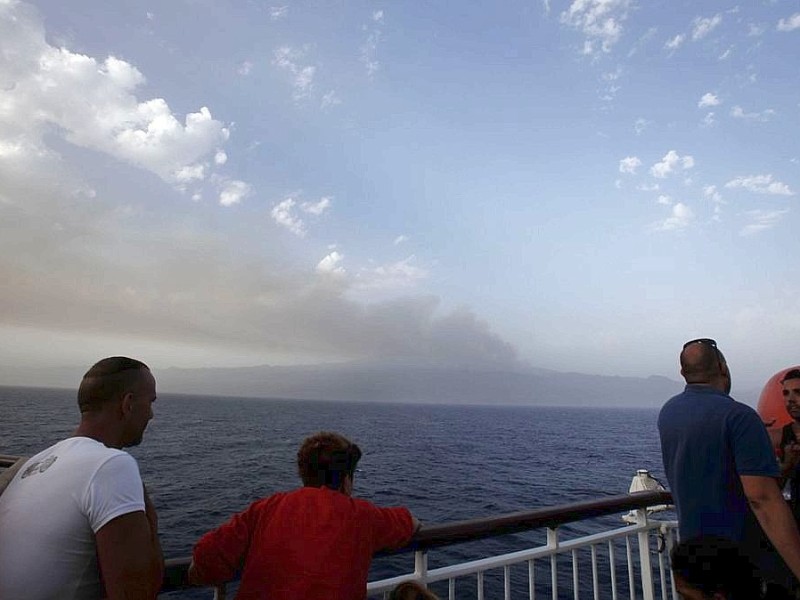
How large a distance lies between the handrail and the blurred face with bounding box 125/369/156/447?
496 mm

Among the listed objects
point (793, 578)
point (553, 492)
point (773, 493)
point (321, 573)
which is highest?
point (773, 493)

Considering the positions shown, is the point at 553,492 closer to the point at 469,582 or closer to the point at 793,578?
the point at 469,582

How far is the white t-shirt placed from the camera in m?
1.36

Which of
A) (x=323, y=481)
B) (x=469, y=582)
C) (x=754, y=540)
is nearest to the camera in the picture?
(x=323, y=481)

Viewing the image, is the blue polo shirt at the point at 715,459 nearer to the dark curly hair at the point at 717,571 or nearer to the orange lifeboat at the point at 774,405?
the dark curly hair at the point at 717,571

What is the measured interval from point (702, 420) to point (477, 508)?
89.7 ft

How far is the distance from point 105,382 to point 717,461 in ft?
8.68

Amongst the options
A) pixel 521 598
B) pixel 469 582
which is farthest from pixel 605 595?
pixel 469 582

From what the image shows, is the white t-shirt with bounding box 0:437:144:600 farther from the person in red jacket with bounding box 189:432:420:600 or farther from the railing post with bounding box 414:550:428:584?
the railing post with bounding box 414:550:428:584

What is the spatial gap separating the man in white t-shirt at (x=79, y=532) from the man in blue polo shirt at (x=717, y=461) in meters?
2.37

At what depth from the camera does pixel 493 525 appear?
2482mm

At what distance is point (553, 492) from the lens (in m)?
32.2

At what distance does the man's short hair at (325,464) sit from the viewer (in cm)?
198

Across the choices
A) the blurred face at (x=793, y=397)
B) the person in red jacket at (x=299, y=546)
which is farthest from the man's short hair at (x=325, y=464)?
the blurred face at (x=793, y=397)
